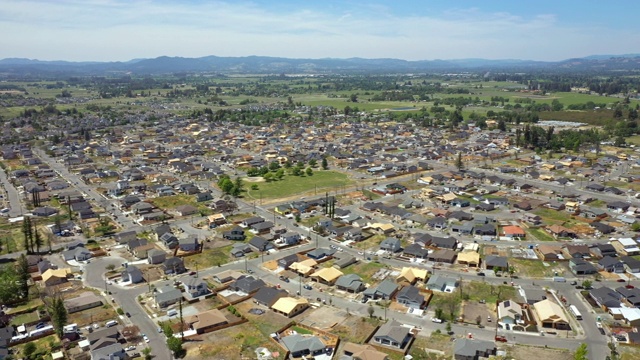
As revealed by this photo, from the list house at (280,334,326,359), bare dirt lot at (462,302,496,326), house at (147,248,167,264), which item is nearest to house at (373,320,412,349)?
house at (280,334,326,359)

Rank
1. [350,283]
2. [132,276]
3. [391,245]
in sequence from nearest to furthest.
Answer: [350,283]
[132,276]
[391,245]

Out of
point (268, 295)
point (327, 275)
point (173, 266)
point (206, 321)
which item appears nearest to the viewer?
point (206, 321)

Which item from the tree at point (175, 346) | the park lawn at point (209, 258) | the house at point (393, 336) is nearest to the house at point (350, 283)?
the house at point (393, 336)

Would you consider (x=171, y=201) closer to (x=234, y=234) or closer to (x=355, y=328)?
(x=234, y=234)

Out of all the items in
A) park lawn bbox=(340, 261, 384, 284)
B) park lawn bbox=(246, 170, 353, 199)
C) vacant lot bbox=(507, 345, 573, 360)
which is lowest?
park lawn bbox=(340, 261, 384, 284)

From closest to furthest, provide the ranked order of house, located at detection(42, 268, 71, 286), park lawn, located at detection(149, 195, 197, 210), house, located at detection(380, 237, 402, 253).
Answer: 1. house, located at detection(42, 268, 71, 286)
2. house, located at detection(380, 237, 402, 253)
3. park lawn, located at detection(149, 195, 197, 210)

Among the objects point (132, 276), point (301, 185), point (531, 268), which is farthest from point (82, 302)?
point (301, 185)

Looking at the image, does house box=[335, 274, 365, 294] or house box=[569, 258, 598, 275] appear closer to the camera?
house box=[335, 274, 365, 294]

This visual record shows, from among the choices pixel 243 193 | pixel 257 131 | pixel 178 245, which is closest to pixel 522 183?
pixel 243 193

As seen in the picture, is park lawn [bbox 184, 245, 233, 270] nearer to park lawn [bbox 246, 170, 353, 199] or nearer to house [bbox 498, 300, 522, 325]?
park lawn [bbox 246, 170, 353, 199]
